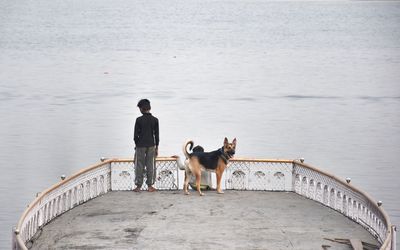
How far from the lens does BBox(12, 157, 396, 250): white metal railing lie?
52.6 feet

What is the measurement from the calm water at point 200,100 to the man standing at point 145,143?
675 centimetres

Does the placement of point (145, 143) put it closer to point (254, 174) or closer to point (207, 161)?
point (207, 161)

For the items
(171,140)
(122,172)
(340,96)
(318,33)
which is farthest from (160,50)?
(122,172)

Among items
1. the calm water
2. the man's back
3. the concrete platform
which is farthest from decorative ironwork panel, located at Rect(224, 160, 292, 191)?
the calm water

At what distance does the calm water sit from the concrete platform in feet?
25.6

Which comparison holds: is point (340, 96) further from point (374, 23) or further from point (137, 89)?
point (374, 23)

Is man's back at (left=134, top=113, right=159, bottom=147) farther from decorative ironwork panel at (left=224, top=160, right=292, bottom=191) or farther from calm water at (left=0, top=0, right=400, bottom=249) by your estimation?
calm water at (left=0, top=0, right=400, bottom=249)

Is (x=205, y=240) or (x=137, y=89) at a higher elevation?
Answer: (x=137, y=89)

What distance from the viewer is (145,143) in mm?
19734

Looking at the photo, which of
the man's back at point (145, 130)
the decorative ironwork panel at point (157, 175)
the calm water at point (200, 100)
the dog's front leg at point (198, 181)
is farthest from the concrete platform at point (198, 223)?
the calm water at point (200, 100)

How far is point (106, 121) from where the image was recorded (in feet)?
175

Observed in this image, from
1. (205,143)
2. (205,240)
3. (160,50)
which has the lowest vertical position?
(205,240)

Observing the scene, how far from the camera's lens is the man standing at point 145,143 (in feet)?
64.5

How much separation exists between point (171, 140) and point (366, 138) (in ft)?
32.9
